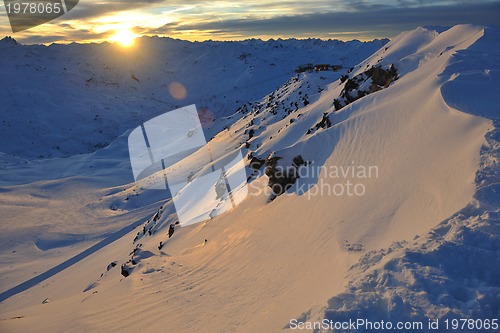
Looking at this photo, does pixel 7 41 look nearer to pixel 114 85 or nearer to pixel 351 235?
pixel 114 85

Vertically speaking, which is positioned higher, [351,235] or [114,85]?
[351,235]

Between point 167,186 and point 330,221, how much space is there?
21407mm

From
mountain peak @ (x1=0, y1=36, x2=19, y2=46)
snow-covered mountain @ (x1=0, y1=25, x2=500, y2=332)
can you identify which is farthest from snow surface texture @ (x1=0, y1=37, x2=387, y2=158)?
snow-covered mountain @ (x1=0, y1=25, x2=500, y2=332)

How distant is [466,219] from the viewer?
16.8 ft

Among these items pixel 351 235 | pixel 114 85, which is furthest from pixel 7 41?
pixel 351 235

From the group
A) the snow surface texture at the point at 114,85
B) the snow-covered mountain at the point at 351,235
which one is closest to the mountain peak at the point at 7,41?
the snow surface texture at the point at 114,85

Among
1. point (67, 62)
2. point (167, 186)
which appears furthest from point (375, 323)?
point (67, 62)

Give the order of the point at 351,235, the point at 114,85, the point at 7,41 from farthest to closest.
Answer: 1. the point at 7,41
2. the point at 114,85
3. the point at 351,235

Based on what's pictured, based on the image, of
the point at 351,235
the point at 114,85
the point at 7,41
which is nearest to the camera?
the point at 351,235

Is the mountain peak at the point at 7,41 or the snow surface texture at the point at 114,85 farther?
the mountain peak at the point at 7,41

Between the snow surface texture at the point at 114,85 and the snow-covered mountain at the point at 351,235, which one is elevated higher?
the snow-covered mountain at the point at 351,235

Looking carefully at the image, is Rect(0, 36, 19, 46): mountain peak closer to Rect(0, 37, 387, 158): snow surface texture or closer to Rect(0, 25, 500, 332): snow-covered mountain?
Rect(0, 37, 387, 158): snow surface texture

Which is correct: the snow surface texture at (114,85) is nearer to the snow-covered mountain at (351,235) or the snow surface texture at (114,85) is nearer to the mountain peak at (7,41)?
the mountain peak at (7,41)

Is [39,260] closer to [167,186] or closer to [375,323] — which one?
[167,186]
